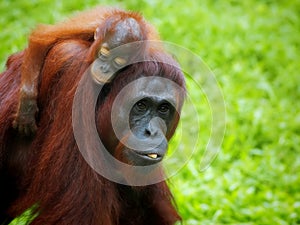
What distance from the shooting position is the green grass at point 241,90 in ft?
18.3

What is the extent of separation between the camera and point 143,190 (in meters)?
4.46

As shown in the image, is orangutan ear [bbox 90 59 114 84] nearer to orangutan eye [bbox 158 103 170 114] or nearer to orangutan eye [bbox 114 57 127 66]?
orangutan eye [bbox 114 57 127 66]

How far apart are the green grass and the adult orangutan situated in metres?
1.15

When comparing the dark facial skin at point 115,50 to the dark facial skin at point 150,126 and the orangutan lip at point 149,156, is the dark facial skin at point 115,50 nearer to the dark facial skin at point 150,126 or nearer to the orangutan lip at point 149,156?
the dark facial skin at point 150,126

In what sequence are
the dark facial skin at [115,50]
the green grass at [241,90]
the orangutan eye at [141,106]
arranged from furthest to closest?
1. the green grass at [241,90]
2. the orangutan eye at [141,106]
3. the dark facial skin at [115,50]

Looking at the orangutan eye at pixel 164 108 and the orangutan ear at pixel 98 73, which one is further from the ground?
the orangutan eye at pixel 164 108

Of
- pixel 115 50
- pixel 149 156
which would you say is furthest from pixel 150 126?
pixel 115 50

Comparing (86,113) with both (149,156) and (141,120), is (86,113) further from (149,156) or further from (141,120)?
(149,156)

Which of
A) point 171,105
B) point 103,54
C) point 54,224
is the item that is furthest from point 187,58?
point 54,224

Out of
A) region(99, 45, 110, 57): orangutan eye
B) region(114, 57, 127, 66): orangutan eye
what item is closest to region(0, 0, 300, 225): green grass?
region(114, 57, 127, 66): orangutan eye

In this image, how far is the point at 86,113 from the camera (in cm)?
382

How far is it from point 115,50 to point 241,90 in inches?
147

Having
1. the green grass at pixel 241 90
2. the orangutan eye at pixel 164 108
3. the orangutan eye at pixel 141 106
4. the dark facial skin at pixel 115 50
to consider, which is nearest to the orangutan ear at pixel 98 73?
the dark facial skin at pixel 115 50

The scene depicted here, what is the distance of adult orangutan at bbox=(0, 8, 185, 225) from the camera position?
12.5ft
